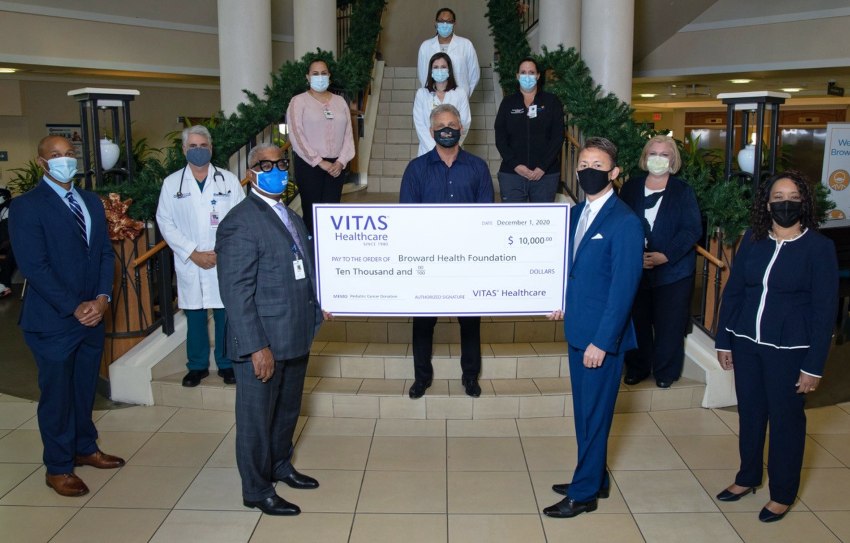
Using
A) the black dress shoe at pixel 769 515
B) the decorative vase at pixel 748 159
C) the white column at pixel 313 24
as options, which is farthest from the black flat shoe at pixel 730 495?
the white column at pixel 313 24

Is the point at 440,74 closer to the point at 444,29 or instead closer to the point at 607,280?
the point at 444,29

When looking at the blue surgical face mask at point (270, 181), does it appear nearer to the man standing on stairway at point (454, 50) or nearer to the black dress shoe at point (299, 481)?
the black dress shoe at point (299, 481)

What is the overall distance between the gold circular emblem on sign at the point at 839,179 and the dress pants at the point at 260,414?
7.04 meters

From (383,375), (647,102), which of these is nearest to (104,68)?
(383,375)

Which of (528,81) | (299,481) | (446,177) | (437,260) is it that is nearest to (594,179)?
(437,260)

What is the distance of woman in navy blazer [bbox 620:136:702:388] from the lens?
5.06 meters

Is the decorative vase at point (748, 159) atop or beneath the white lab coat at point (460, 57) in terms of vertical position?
beneath

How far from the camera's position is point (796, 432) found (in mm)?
3812

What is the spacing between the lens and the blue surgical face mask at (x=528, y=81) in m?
6.05

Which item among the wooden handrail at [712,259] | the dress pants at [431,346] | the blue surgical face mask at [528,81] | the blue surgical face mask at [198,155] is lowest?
the dress pants at [431,346]

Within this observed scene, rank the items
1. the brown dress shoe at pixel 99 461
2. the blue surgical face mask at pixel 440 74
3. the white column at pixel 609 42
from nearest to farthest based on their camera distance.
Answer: the brown dress shoe at pixel 99 461 → the blue surgical face mask at pixel 440 74 → the white column at pixel 609 42

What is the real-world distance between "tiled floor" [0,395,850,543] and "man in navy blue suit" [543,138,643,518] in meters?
0.35

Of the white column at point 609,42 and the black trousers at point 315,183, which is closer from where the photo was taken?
the black trousers at point 315,183

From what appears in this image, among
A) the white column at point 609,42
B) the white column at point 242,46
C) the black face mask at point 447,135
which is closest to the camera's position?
the black face mask at point 447,135
